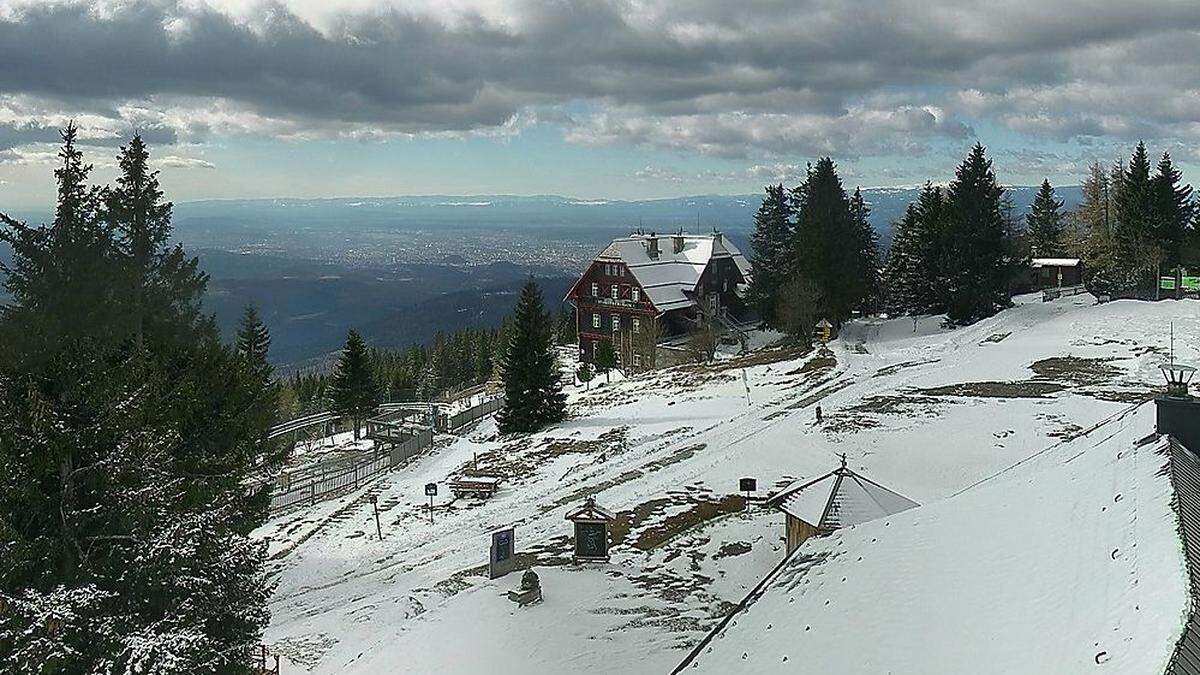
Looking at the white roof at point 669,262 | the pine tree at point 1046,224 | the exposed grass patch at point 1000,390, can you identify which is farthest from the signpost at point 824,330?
the pine tree at point 1046,224

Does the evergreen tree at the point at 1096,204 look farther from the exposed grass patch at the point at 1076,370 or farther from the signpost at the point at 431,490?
the signpost at the point at 431,490

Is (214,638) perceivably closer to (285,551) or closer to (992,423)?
(285,551)

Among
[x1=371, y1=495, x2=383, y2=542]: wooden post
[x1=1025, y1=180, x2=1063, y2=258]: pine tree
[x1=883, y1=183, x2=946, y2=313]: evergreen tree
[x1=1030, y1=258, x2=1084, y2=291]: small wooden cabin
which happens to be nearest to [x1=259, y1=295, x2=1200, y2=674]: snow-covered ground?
[x1=371, y1=495, x2=383, y2=542]: wooden post

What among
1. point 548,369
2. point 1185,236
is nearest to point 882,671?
point 548,369

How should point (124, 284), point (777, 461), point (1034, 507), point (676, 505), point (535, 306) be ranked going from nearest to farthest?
point (1034, 507) → point (124, 284) → point (676, 505) → point (777, 461) → point (535, 306)

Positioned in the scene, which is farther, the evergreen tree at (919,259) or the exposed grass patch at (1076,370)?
the evergreen tree at (919,259)

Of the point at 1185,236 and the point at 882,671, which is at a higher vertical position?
the point at 1185,236

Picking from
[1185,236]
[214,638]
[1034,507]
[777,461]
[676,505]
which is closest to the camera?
[1034,507]
